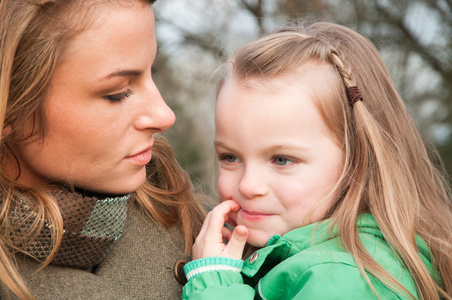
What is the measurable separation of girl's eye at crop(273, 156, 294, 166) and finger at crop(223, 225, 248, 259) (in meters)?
0.30

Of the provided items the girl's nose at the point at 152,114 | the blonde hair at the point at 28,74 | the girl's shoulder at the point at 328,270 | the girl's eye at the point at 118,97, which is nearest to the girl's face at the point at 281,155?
the girl's shoulder at the point at 328,270

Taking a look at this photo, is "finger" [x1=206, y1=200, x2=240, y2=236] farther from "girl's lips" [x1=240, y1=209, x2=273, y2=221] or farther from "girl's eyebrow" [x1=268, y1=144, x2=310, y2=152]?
"girl's eyebrow" [x1=268, y1=144, x2=310, y2=152]

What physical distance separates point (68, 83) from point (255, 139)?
764 millimetres

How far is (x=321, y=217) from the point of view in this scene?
2.33 meters

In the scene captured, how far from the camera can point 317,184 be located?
7.52 feet

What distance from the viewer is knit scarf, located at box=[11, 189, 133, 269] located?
76.5 inches

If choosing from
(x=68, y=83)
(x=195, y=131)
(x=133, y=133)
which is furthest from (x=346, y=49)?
(x=195, y=131)

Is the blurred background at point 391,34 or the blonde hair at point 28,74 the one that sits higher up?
the blonde hair at point 28,74

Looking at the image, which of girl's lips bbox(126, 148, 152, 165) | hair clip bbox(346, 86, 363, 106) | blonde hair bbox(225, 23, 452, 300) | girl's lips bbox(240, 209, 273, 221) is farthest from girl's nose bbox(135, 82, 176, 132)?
hair clip bbox(346, 86, 363, 106)

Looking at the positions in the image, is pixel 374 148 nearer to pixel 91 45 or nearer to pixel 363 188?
pixel 363 188


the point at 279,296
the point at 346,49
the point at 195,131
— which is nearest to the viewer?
the point at 279,296

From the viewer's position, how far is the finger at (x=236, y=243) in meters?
2.31

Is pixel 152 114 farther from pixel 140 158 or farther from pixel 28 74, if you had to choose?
pixel 28 74

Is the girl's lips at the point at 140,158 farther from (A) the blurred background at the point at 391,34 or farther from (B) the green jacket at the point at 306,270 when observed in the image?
(A) the blurred background at the point at 391,34
